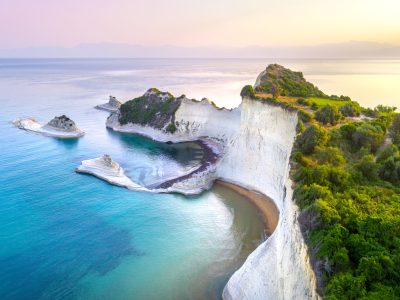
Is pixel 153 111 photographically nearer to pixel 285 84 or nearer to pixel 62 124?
pixel 62 124

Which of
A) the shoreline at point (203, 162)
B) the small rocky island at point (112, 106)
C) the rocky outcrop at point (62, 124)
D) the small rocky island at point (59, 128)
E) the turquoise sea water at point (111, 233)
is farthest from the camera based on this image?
the small rocky island at point (112, 106)

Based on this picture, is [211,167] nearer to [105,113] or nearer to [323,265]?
[323,265]

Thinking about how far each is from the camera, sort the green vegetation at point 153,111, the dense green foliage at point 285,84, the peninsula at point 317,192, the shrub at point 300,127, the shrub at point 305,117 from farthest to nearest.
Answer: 1. the green vegetation at point 153,111
2. the dense green foliage at point 285,84
3. the shrub at point 305,117
4. the shrub at point 300,127
5. the peninsula at point 317,192

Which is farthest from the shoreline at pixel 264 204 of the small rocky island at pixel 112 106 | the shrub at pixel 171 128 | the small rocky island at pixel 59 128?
the small rocky island at pixel 112 106

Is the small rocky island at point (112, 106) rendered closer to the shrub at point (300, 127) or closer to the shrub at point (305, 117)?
the shrub at point (305, 117)

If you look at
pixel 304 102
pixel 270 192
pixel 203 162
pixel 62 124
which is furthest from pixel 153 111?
pixel 270 192

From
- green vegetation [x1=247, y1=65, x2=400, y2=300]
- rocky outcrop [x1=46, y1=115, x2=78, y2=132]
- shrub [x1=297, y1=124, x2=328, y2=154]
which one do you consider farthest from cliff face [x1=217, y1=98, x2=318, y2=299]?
rocky outcrop [x1=46, y1=115, x2=78, y2=132]

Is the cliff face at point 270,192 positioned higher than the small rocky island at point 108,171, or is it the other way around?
the cliff face at point 270,192

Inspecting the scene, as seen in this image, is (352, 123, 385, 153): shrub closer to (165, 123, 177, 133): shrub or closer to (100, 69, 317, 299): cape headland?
(100, 69, 317, 299): cape headland

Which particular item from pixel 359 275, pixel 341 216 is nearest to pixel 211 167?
pixel 341 216
